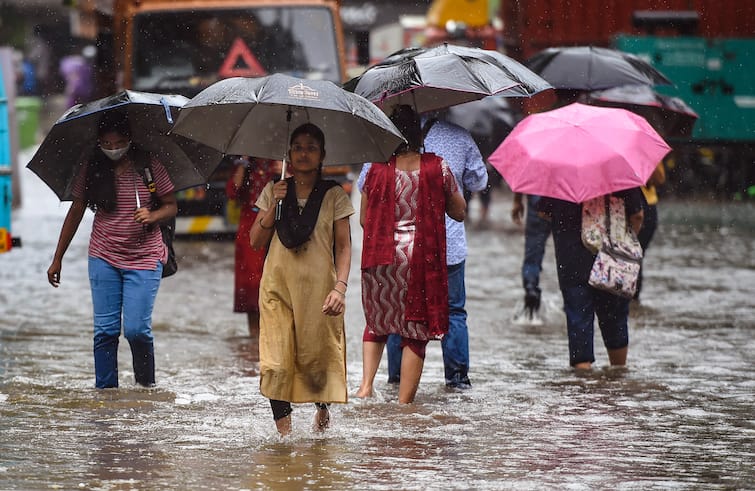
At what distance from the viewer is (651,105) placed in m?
10.8

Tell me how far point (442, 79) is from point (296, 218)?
4.74 feet

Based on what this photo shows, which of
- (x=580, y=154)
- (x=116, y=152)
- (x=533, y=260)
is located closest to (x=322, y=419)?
(x=116, y=152)

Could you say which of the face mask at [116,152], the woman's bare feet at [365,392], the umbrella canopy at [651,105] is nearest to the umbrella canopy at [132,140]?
the face mask at [116,152]

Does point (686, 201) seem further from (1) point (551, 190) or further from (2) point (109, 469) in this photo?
(2) point (109, 469)

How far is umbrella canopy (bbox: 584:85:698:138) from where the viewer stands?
10838mm

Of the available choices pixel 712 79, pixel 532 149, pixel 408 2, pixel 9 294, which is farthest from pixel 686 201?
pixel 408 2

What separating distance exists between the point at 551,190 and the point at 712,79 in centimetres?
1638

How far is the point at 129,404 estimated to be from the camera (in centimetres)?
804

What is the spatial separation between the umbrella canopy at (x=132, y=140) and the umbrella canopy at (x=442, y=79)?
100cm

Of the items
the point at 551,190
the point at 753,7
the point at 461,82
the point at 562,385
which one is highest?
the point at 753,7


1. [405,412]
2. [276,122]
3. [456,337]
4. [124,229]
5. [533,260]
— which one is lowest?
[405,412]

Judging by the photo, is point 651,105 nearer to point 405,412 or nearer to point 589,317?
point 589,317

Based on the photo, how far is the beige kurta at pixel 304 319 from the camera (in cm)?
704

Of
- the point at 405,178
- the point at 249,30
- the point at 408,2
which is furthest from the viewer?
the point at 408,2
